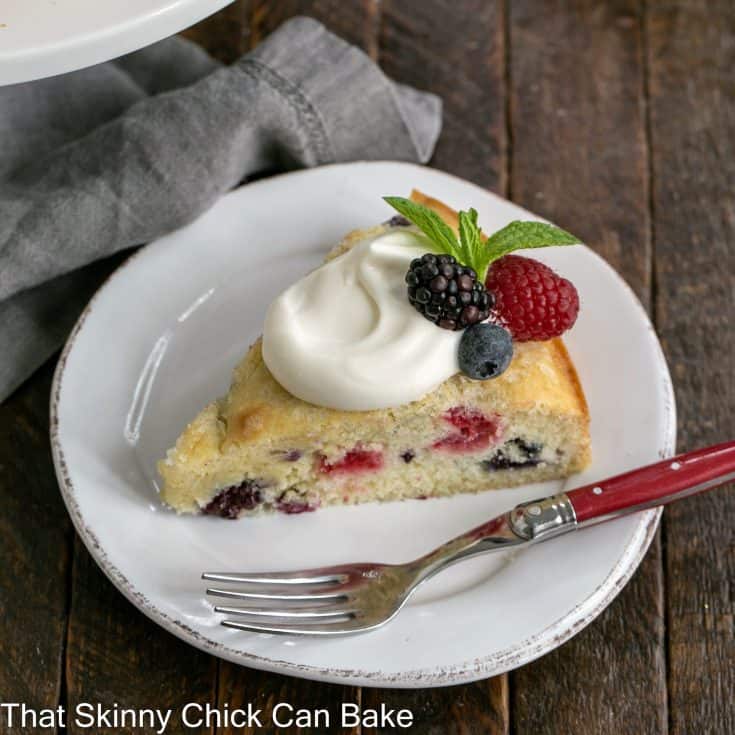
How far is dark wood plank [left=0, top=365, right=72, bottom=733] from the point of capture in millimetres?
2514

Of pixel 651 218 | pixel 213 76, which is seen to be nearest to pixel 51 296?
pixel 213 76

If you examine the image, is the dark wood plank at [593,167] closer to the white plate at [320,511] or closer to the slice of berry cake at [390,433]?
the white plate at [320,511]

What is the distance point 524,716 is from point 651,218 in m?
1.58

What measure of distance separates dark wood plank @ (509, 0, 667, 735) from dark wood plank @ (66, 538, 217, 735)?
0.75m

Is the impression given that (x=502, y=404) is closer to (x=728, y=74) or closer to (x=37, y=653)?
(x=37, y=653)

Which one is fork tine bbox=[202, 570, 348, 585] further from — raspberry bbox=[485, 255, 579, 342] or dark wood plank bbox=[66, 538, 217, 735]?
raspberry bbox=[485, 255, 579, 342]

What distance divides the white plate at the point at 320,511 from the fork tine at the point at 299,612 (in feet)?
0.15

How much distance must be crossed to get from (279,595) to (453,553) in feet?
1.33

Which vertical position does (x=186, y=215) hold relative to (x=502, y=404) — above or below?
above

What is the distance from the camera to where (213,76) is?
10.2ft

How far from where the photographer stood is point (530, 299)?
2.49 meters

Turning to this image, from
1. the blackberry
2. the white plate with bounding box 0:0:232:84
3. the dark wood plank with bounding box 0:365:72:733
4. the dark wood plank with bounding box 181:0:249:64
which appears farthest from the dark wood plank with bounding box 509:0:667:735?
A: the white plate with bounding box 0:0:232:84

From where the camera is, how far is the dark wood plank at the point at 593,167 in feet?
8.23

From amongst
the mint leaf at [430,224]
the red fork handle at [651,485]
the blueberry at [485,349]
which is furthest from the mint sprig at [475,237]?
the red fork handle at [651,485]
